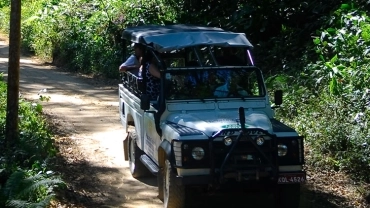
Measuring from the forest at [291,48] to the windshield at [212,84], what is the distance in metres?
1.96

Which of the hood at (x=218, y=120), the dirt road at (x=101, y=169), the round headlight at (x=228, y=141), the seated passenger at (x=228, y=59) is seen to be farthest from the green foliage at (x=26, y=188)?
the seated passenger at (x=228, y=59)

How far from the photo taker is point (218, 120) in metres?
8.32

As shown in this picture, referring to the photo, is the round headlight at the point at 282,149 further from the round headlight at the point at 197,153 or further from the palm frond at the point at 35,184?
the palm frond at the point at 35,184

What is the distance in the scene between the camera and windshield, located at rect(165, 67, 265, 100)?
8922 millimetres

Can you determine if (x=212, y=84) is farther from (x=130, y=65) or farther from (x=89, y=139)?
(x=89, y=139)

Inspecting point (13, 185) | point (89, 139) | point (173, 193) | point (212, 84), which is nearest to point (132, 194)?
point (173, 193)

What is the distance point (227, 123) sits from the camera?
8164 millimetres

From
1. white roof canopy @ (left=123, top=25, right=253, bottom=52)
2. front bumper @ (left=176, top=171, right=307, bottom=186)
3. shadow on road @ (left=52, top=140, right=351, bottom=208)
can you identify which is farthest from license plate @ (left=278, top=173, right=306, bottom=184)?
white roof canopy @ (left=123, top=25, right=253, bottom=52)

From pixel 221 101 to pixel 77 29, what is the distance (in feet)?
55.1

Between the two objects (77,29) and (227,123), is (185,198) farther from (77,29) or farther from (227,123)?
(77,29)

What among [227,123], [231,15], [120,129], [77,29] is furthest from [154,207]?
[77,29]

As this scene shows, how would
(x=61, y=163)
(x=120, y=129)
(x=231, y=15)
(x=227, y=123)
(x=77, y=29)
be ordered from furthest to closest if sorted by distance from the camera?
(x=77, y=29) → (x=231, y=15) → (x=120, y=129) → (x=61, y=163) → (x=227, y=123)

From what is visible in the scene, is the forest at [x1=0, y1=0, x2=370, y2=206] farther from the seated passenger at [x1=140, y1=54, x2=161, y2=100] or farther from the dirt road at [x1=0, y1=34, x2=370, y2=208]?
the seated passenger at [x1=140, y1=54, x2=161, y2=100]

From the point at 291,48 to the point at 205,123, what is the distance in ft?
25.9
